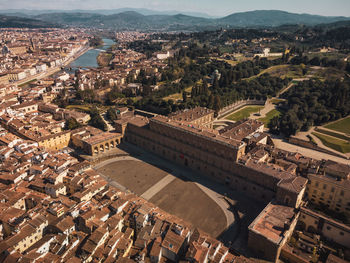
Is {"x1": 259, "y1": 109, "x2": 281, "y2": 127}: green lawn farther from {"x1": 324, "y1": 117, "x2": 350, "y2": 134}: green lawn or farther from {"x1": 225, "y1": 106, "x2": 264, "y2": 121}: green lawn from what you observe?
{"x1": 324, "y1": 117, "x2": 350, "y2": 134}: green lawn

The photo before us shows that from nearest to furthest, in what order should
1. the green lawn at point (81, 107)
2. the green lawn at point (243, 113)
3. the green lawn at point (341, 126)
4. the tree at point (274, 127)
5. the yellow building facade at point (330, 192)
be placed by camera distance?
the yellow building facade at point (330, 192), the tree at point (274, 127), the green lawn at point (341, 126), the green lawn at point (243, 113), the green lawn at point (81, 107)

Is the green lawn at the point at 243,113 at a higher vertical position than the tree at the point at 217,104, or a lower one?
lower

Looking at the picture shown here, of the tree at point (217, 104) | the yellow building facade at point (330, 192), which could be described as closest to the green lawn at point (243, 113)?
the tree at point (217, 104)

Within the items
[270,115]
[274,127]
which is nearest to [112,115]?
[274,127]

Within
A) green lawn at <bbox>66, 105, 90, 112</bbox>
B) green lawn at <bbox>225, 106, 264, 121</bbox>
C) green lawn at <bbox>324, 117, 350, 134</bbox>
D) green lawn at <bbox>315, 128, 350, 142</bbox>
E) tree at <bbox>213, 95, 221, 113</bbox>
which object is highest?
tree at <bbox>213, 95, 221, 113</bbox>

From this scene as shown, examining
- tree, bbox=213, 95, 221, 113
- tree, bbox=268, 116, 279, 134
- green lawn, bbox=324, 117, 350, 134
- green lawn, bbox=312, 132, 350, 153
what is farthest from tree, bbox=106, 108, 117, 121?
green lawn, bbox=324, 117, 350, 134

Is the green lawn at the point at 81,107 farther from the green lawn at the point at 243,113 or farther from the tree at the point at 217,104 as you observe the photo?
the green lawn at the point at 243,113
